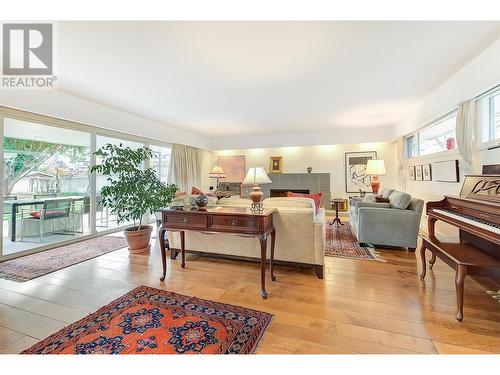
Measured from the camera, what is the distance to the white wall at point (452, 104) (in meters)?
2.37

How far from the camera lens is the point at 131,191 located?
127 inches

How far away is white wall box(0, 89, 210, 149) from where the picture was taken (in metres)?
2.93

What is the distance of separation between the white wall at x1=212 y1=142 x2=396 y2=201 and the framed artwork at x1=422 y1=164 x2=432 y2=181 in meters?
1.88

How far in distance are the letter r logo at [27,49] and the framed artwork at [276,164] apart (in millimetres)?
5524

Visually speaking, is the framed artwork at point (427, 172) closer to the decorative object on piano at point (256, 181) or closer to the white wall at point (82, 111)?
the decorative object on piano at point (256, 181)

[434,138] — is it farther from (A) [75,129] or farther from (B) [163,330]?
(A) [75,129]

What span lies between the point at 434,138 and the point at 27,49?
6205 millimetres

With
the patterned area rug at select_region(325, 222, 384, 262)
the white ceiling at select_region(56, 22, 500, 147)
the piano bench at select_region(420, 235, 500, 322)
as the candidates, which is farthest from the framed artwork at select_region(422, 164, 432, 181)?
the piano bench at select_region(420, 235, 500, 322)

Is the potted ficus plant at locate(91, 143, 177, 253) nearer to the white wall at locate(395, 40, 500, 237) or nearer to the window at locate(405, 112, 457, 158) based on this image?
the white wall at locate(395, 40, 500, 237)

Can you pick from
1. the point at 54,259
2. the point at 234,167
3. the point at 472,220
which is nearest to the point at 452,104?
the point at 472,220

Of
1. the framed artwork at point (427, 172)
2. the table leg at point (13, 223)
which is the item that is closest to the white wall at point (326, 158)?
the framed artwork at point (427, 172)
